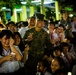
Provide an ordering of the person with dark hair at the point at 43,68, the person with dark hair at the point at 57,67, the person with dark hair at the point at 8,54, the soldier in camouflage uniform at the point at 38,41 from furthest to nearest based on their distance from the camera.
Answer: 1. the soldier in camouflage uniform at the point at 38,41
2. the person with dark hair at the point at 43,68
3. the person with dark hair at the point at 57,67
4. the person with dark hair at the point at 8,54

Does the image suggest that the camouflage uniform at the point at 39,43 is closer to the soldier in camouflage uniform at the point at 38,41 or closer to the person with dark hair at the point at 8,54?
the soldier in camouflage uniform at the point at 38,41

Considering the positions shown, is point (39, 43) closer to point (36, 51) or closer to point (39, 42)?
point (39, 42)

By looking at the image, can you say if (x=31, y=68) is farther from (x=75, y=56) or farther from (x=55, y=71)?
(x=55, y=71)

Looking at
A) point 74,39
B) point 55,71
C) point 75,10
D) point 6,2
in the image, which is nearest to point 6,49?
point 55,71

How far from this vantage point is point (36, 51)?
24.6ft

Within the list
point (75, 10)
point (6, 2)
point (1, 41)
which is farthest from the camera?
point (75, 10)

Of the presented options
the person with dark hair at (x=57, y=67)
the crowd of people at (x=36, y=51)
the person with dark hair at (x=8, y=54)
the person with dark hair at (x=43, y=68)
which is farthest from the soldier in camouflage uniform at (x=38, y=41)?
the person with dark hair at (x=8, y=54)

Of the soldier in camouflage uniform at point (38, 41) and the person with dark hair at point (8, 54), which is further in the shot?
the soldier in camouflage uniform at point (38, 41)

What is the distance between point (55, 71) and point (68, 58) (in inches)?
69.8

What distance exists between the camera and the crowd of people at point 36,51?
16.9 ft

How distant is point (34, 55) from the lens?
7.56 metres

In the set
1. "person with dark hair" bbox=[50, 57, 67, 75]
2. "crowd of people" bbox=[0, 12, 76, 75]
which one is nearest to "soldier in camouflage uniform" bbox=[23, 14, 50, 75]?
"crowd of people" bbox=[0, 12, 76, 75]

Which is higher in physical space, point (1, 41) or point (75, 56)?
point (1, 41)

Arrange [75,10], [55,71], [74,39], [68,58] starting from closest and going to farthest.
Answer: [55,71] < [68,58] < [74,39] < [75,10]
